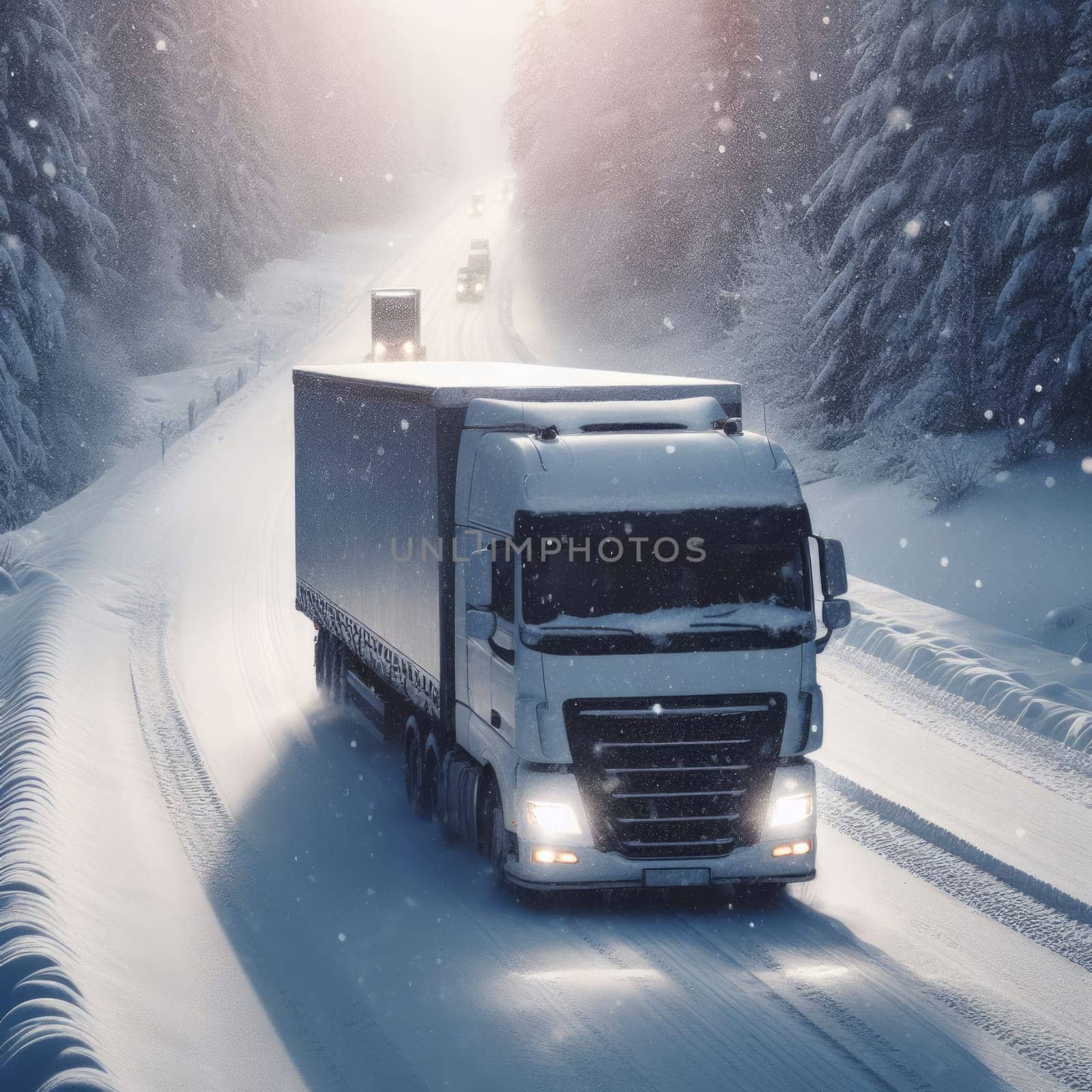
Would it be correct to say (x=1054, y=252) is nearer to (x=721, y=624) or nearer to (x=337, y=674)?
(x=337, y=674)

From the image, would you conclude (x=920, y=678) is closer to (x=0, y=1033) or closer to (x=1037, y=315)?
(x=1037, y=315)

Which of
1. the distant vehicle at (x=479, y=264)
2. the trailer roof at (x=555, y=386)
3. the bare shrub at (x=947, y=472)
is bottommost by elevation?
the bare shrub at (x=947, y=472)

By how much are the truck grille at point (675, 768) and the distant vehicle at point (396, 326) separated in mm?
37847

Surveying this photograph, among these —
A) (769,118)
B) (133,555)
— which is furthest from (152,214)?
(133,555)

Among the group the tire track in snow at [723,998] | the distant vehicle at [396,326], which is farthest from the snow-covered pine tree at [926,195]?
the distant vehicle at [396,326]

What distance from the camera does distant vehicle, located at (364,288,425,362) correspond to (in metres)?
45.5

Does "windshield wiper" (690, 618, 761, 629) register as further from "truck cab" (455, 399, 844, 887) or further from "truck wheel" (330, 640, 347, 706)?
"truck wheel" (330, 640, 347, 706)

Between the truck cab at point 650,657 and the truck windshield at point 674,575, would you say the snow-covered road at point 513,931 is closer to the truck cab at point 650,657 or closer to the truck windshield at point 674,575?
the truck cab at point 650,657

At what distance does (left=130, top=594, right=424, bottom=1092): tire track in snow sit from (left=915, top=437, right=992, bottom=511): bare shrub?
486 inches

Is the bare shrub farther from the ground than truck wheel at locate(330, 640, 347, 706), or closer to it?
farther from the ground

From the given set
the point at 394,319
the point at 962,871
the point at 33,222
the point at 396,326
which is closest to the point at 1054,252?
the point at 962,871

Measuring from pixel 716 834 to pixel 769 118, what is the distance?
3914 cm

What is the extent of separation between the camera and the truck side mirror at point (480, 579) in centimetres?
893

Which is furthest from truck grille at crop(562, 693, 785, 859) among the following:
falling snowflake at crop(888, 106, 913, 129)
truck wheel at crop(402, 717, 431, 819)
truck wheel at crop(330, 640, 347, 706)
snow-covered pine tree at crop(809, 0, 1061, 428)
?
falling snowflake at crop(888, 106, 913, 129)
